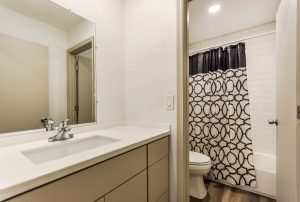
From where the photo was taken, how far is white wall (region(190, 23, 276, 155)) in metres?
2.18

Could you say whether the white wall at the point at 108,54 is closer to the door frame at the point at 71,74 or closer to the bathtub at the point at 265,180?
the door frame at the point at 71,74

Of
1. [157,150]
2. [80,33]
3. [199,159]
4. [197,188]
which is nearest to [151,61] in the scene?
[80,33]

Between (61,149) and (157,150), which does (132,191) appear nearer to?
(157,150)

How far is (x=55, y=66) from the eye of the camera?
1.08 metres

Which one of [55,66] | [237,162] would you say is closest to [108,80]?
[55,66]

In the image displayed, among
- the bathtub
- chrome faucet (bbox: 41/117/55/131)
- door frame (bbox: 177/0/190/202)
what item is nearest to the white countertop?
chrome faucet (bbox: 41/117/55/131)

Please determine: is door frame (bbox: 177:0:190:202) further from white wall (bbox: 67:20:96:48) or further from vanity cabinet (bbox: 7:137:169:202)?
white wall (bbox: 67:20:96:48)

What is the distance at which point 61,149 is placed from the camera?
926 millimetres

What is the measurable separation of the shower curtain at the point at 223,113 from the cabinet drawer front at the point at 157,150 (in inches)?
47.1

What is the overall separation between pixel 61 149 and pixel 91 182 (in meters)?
0.40

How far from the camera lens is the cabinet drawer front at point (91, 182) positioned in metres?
0.51

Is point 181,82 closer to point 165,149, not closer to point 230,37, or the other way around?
point 165,149

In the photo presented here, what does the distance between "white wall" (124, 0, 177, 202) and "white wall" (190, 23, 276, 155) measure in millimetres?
1610

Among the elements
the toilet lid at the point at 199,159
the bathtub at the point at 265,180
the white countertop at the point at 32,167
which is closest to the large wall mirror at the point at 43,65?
the white countertop at the point at 32,167
